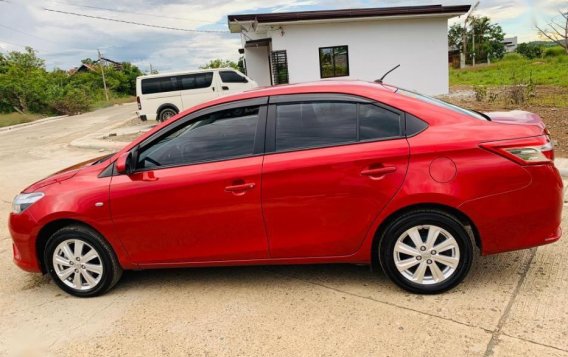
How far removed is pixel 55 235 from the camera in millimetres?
3727

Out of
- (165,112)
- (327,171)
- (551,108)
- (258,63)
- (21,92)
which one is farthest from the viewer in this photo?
(21,92)

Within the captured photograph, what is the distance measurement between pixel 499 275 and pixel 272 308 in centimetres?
182

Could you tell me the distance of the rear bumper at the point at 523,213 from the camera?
3.12 m

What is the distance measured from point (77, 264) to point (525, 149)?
3568 mm

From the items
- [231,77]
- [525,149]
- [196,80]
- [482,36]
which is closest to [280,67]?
[231,77]

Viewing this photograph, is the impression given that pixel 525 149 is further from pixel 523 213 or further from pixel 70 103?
pixel 70 103

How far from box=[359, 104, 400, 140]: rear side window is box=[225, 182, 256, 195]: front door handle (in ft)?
2.89

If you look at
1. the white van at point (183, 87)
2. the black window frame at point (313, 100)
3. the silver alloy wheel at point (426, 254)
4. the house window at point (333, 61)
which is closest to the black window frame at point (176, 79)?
the white van at point (183, 87)

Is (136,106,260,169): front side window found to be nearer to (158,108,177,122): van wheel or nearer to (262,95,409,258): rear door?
(262,95,409,258): rear door

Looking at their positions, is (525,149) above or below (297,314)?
above

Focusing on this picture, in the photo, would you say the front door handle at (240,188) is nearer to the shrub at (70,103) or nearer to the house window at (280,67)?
the house window at (280,67)

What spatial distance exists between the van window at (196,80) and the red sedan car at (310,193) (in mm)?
13211

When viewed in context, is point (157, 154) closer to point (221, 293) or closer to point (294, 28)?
point (221, 293)

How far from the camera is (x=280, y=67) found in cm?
1834
